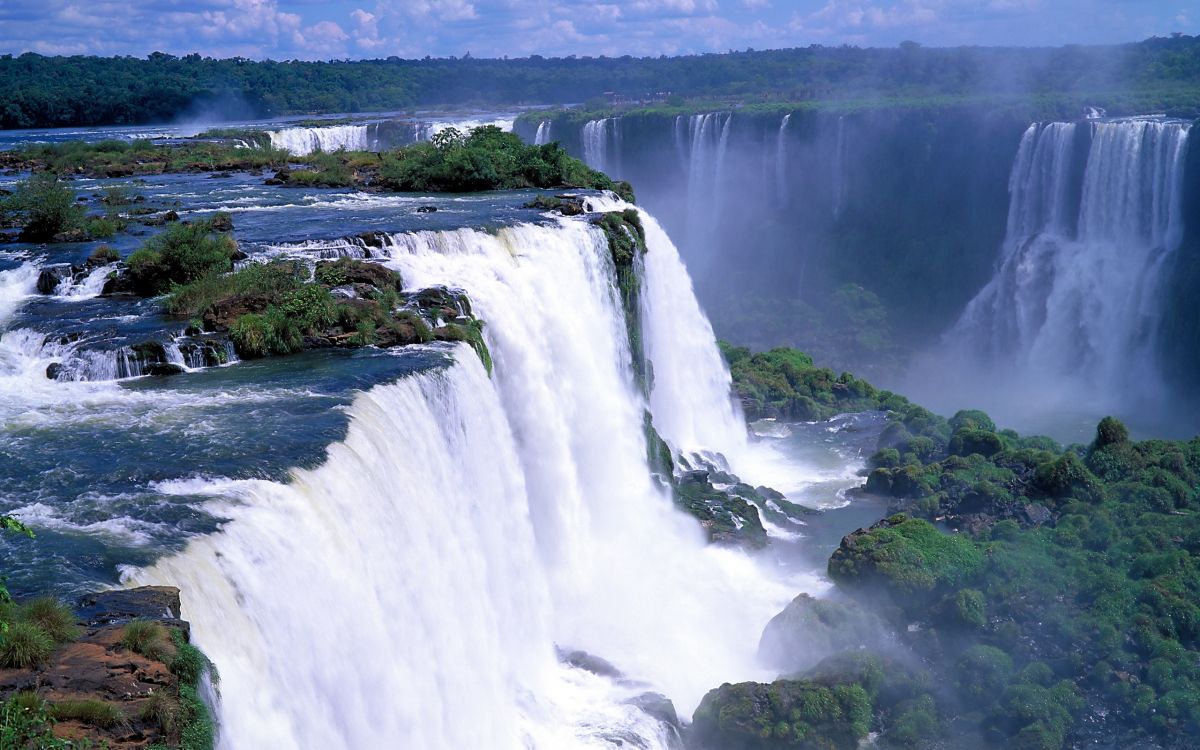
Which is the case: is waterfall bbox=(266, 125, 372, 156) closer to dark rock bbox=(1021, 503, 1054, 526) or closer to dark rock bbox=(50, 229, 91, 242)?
dark rock bbox=(50, 229, 91, 242)

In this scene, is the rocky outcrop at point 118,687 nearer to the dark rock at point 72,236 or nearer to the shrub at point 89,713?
the shrub at point 89,713

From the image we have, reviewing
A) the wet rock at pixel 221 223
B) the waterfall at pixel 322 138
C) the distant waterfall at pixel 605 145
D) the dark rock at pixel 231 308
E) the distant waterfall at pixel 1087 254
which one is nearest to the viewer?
the dark rock at pixel 231 308

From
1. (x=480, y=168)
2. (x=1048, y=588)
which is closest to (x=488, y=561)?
(x=1048, y=588)

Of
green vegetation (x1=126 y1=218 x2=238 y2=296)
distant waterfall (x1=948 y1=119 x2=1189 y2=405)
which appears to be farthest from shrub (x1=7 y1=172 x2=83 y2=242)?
distant waterfall (x1=948 y1=119 x2=1189 y2=405)

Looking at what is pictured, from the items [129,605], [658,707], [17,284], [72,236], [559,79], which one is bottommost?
[658,707]

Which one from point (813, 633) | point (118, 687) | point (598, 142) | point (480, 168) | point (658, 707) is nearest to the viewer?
point (118, 687)

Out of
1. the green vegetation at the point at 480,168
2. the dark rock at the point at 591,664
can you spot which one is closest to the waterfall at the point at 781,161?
the green vegetation at the point at 480,168

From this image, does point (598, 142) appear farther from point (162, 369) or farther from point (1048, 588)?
point (162, 369)
